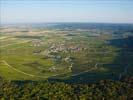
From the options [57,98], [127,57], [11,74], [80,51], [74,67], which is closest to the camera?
[57,98]

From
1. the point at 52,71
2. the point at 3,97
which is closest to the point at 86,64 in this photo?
the point at 52,71

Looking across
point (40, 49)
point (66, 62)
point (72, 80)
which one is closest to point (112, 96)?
point (72, 80)

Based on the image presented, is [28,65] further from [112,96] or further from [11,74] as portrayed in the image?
[112,96]

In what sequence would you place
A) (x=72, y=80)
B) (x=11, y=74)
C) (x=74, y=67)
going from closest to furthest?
(x=72, y=80), (x=11, y=74), (x=74, y=67)

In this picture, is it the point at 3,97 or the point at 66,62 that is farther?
the point at 66,62

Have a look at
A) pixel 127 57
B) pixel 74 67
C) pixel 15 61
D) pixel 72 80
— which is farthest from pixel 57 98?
pixel 127 57

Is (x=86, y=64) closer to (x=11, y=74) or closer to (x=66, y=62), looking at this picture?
(x=66, y=62)

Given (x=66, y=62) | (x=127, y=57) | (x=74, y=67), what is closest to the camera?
(x=74, y=67)

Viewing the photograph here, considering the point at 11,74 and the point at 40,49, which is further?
the point at 40,49

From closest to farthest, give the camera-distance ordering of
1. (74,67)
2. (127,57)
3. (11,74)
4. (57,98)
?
(57,98) < (11,74) < (74,67) < (127,57)
